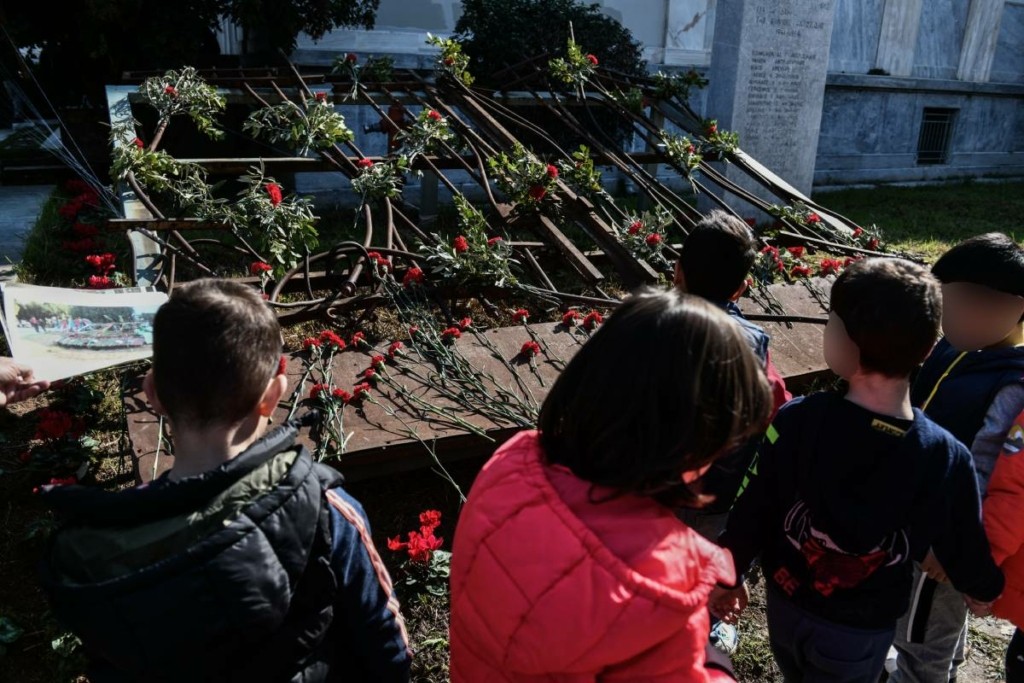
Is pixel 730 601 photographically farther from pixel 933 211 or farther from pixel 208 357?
pixel 933 211

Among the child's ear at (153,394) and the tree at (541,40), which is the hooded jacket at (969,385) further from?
the tree at (541,40)

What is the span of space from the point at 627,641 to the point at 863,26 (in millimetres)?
12929

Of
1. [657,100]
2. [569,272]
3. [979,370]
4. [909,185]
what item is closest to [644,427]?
[979,370]

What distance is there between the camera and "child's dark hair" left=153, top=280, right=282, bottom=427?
4.36 ft

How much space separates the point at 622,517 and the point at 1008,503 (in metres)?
1.23

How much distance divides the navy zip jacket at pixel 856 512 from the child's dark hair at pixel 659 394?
1.84 ft

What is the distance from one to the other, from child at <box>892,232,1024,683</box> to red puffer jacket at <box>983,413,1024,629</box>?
0.05 meters

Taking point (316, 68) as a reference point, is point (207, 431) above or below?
below

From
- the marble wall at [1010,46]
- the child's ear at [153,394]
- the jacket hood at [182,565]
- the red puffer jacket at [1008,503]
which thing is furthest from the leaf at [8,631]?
the marble wall at [1010,46]

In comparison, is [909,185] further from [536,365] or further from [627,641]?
[627,641]

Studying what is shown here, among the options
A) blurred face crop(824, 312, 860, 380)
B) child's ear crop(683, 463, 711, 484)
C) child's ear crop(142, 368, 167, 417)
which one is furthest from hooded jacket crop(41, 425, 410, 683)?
blurred face crop(824, 312, 860, 380)

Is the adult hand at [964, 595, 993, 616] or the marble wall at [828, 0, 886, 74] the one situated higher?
the marble wall at [828, 0, 886, 74]

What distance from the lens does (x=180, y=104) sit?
5176 millimetres

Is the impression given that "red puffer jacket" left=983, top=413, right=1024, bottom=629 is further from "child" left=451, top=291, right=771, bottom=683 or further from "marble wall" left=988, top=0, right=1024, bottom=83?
"marble wall" left=988, top=0, right=1024, bottom=83
